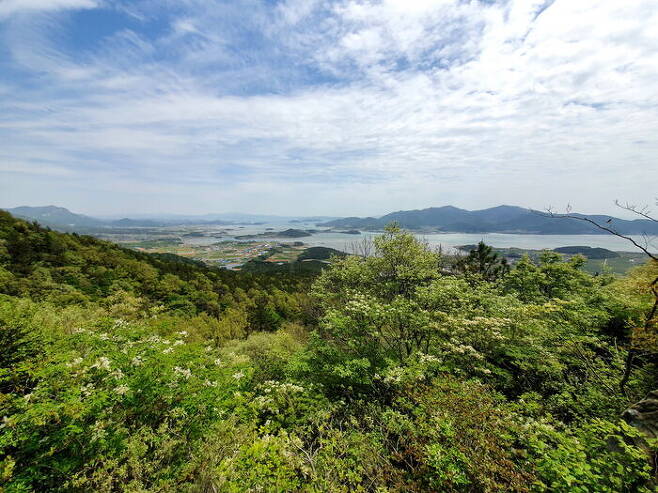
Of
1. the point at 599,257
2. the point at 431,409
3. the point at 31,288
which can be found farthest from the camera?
the point at 599,257

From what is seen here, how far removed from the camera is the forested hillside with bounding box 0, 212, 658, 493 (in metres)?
4.36

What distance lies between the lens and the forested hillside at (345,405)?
4.36m

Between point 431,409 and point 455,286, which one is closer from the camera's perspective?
point 431,409

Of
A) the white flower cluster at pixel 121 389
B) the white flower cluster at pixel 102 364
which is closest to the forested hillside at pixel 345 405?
the white flower cluster at pixel 102 364

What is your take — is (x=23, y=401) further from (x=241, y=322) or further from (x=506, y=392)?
(x=241, y=322)

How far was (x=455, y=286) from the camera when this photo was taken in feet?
34.2

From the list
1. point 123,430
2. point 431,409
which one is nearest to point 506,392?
point 431,409

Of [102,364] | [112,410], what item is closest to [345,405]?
[112,410]

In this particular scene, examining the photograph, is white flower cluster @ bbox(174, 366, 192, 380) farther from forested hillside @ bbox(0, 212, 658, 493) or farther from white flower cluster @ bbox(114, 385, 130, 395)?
white flower cluster @ bbox(114, 385, 130, 395)

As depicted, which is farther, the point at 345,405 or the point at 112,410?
the point at 345,405

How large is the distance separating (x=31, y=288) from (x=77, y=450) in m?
14.8

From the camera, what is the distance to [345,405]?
28.3ft

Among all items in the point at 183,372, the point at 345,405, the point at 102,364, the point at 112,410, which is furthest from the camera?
the point at 345,405

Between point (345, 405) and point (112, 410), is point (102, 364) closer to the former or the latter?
point (112, 410)
